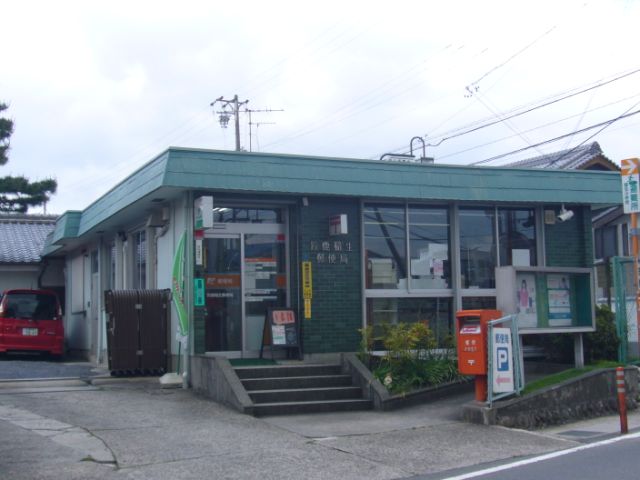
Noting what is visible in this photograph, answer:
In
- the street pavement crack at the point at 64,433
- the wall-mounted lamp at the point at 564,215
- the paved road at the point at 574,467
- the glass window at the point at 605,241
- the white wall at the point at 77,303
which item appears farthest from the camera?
the glass window at the point at 605,241

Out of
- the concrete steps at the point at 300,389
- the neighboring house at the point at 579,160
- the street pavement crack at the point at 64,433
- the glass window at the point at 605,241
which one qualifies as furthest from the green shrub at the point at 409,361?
the neighboring house at the point at 579,160

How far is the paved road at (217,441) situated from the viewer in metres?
8.84

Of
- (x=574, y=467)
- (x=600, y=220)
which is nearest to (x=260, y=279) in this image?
(x=574, y=467)

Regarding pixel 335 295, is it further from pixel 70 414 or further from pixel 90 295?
pixel 90 295

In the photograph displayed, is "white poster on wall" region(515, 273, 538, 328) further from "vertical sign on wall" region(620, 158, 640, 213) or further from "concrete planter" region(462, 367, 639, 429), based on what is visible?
"vertical sign on wall" region(620, 158, 640, 213)

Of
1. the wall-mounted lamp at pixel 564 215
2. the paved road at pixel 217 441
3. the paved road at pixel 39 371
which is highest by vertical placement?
the wall-mounted lamp at pixel 564 215

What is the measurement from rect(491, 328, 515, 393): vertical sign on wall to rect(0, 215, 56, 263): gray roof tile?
59.5 feet

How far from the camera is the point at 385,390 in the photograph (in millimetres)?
13289

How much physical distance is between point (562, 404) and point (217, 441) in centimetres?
540

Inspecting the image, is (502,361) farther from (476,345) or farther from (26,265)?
(26,265)

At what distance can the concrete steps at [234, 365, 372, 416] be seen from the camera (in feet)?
42.3

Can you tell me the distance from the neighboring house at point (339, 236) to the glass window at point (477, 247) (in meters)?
0.02

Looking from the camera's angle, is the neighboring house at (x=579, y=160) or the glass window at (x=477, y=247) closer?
the glass window at (x=477, y=247)

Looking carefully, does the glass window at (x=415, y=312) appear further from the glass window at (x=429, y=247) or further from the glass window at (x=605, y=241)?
the glass window at (x=605, y=241)
